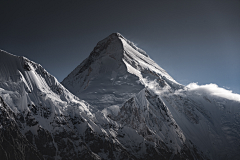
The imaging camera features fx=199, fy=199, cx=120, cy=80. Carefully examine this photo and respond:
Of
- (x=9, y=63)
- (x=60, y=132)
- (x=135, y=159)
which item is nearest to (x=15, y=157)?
(x=60, y=132)

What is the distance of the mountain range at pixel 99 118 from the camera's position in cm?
6856

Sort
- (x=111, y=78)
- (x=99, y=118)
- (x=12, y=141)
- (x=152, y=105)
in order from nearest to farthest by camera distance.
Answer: (x=12, y=141)
(x=99, y=118)
(x=152, y=105)
(x=111, y=78)

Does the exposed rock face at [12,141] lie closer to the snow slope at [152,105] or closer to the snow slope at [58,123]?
the snow slope at [58,123]

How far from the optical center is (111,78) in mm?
117938

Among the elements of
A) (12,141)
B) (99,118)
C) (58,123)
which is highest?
(99,118)

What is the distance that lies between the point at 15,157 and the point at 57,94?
31.4m

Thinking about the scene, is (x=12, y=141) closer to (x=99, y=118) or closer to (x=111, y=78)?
(x=99, y=118)

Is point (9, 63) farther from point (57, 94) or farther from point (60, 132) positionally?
point (60, 132)

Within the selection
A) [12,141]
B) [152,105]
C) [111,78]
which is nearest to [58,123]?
[12,141]

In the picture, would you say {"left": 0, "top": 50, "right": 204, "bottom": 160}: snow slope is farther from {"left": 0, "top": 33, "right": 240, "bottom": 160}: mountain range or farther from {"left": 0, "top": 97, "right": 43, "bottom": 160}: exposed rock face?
{"left": 0, "top": 97, "right": 43, "bottom": 160}: exposed rock face

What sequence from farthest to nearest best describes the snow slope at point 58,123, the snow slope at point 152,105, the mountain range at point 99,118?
the snow slope at point 152,105, the snow slope at point 58,123, the mountain range at point 99,118

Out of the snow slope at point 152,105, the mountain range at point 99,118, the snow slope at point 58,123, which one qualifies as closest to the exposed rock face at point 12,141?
the mountain range at point 99,118

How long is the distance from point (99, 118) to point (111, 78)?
1482 inches

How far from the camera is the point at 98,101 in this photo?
98.9 m
